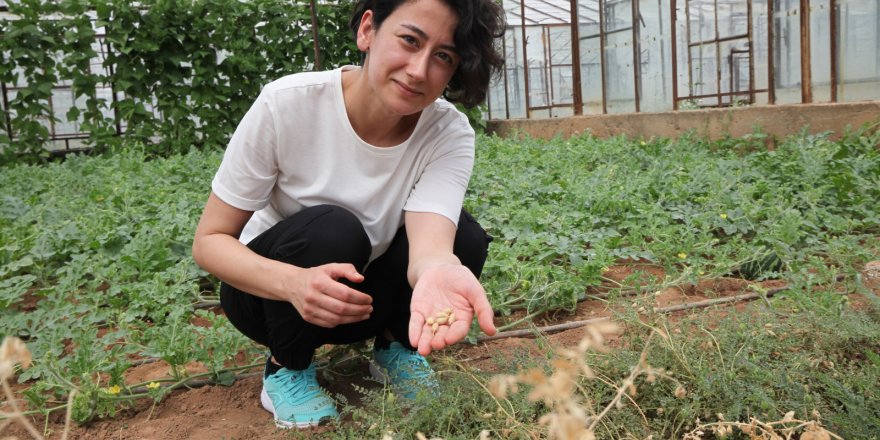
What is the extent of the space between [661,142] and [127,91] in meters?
5.44

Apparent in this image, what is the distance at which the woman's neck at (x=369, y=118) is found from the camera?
1.81 meters

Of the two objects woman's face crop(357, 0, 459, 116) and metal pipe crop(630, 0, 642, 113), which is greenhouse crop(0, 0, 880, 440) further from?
metal pipe crop(630, 0, 642, 113)

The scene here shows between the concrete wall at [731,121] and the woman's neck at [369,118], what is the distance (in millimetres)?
4424

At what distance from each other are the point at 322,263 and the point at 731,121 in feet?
17.0

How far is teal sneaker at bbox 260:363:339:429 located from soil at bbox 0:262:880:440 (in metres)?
0.03

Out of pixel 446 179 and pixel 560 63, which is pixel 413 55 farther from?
pixel 560 63

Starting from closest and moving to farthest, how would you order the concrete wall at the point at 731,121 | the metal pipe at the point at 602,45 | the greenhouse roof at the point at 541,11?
the concrete wall at the point at 731,121, the metal pipe at the point at 602,45, the greenhouse roof at the point at 541,11

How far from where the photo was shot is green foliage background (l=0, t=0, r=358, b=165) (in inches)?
288

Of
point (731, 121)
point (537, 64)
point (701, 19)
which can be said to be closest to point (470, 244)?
point (731, 121)

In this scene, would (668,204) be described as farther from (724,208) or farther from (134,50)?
(134,50)

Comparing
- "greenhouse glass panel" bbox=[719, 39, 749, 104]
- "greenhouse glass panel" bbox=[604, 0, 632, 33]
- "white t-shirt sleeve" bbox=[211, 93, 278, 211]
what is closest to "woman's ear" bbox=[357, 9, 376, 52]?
"white t-shirt sleeve" bbox=[211, 93, 278, 211]

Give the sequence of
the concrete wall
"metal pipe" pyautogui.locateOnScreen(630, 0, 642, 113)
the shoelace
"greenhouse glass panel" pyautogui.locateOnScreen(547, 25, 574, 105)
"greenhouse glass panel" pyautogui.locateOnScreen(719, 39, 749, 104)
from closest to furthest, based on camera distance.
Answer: the shoelace
the concrete wall
"greenhouse glass panel" pyautogui.locateOnScreen(719, 39, 749, 104)
"metal pipe" pyautogui.locateOnScreen(630, 0, 642, 113)
"greenhouse glass panel" pyautogui.locateOnScreen(547, 25, 574, 105)

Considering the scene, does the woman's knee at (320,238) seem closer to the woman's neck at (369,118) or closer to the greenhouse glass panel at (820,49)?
the woman's neck at (369,118)

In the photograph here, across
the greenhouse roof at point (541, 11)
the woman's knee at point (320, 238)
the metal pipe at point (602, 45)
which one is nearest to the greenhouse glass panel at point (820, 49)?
the metal pipe at point (602, 45)
